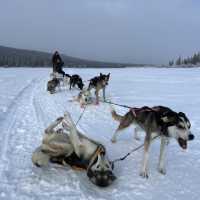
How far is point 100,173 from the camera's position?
4645mm

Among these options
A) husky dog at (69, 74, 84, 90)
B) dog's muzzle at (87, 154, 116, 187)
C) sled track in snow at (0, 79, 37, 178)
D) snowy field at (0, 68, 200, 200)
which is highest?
husky dog at (69, 74, 84, 90)

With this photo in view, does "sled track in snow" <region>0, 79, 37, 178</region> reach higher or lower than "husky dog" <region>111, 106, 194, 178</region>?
lower

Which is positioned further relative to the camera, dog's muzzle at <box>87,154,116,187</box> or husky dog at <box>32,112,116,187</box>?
husky dog at <box>32,112,116,187</box>

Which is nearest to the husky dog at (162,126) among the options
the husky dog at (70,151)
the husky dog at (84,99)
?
the husky dog at (70,151)

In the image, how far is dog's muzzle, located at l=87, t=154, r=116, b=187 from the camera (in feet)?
15.2

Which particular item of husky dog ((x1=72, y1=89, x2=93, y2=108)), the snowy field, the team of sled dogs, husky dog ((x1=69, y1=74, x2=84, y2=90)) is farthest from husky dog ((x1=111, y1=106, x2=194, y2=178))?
husky dog ((x1=69, y1=74, x2=84, y2=90))

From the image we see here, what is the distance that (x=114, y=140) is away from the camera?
7.25 metres

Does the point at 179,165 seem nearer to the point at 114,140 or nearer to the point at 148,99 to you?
the point at 114,140

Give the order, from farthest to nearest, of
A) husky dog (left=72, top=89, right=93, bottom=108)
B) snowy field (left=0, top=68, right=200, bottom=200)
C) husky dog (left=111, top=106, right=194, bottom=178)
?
1. husky dog (left=72, top=89, right=93, bottom=108)
2. husky dog (left=111, top=106, right=194, bottom=178)
3. snowy field (left=0, top=68, right=200, bottom=200)

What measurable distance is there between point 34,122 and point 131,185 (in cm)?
414

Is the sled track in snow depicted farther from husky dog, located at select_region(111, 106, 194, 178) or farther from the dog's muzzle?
husky dog, located at select_region(111, 106, 194, 178)

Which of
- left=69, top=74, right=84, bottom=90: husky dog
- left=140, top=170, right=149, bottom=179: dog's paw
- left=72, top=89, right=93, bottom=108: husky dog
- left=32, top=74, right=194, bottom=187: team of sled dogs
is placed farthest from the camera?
left=69, top=74, right=84, bottom=90: husky dog

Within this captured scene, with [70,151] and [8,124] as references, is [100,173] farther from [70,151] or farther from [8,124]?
[8,124]

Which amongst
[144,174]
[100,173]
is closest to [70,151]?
[100,173]
